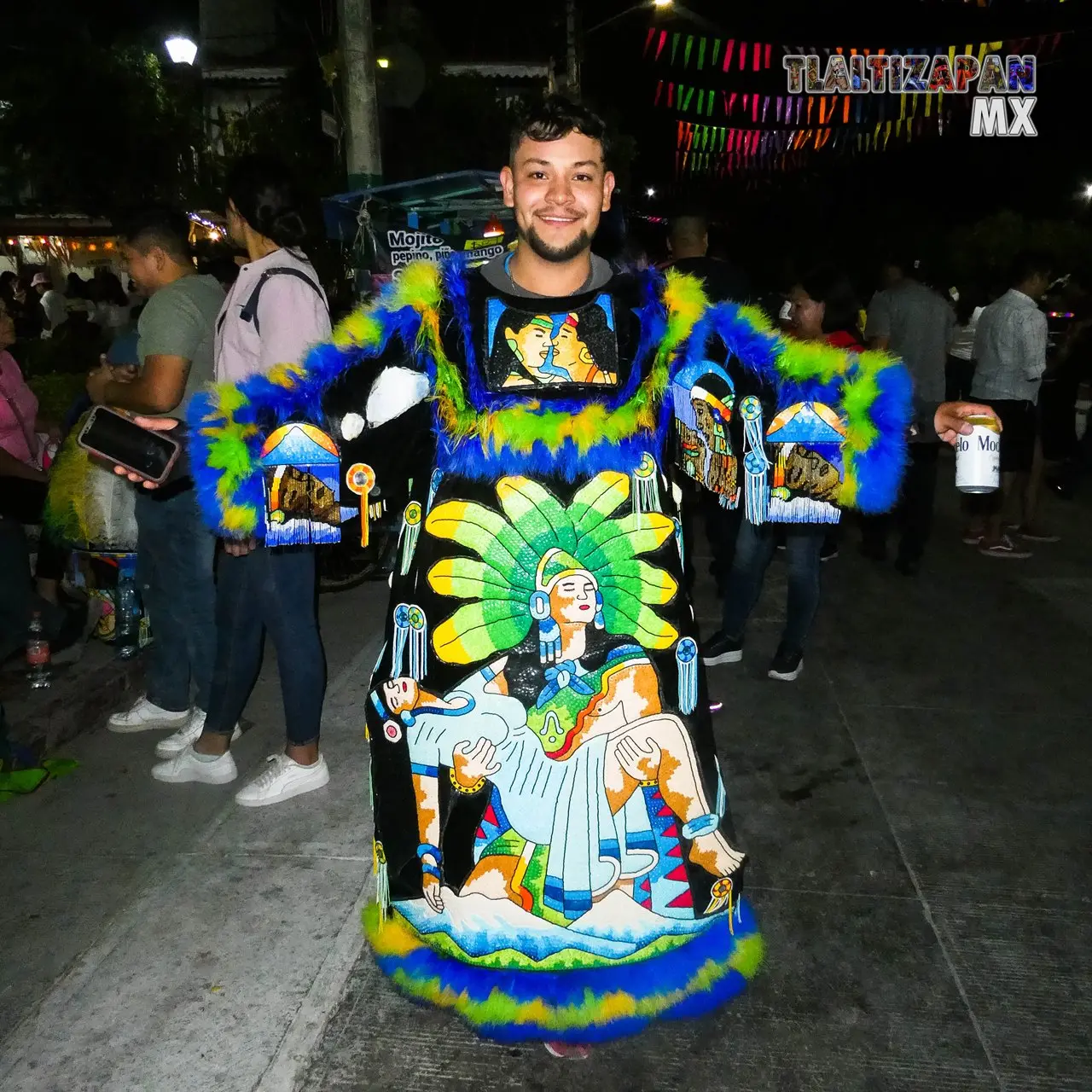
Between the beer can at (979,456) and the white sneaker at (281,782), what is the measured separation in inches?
96.6

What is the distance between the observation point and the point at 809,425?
2.13 m

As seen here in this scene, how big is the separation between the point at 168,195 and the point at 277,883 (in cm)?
1808

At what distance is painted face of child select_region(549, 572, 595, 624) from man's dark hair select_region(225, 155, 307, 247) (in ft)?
6.25

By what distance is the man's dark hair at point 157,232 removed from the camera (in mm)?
3635

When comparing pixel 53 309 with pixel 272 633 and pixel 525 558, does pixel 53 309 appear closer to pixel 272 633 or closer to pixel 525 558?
pixel 272 633

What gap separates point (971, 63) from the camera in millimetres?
14805

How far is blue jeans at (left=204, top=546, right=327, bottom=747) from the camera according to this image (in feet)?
10.9

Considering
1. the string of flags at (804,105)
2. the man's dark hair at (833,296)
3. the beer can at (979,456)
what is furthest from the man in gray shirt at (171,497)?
the string of flags at (804,105)

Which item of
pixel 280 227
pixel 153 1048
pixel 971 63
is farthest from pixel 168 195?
pixel 153 1048

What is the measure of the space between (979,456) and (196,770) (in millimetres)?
2966

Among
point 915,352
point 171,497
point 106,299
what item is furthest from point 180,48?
point 171,497

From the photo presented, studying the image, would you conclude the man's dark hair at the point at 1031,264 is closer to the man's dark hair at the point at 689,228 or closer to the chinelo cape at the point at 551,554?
the man's dark hair at the point at 689,228

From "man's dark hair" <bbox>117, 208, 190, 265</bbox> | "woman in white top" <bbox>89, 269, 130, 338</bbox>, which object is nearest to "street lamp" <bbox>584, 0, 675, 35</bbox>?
"woman in white top" <bbox>89, 269, 130, 338</bbox>

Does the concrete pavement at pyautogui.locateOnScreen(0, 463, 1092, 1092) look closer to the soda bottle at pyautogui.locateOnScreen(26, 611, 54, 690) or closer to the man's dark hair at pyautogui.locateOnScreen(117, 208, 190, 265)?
the soda bottle at pyautogui.locateOnScreen(26, 611, 54, 690)
